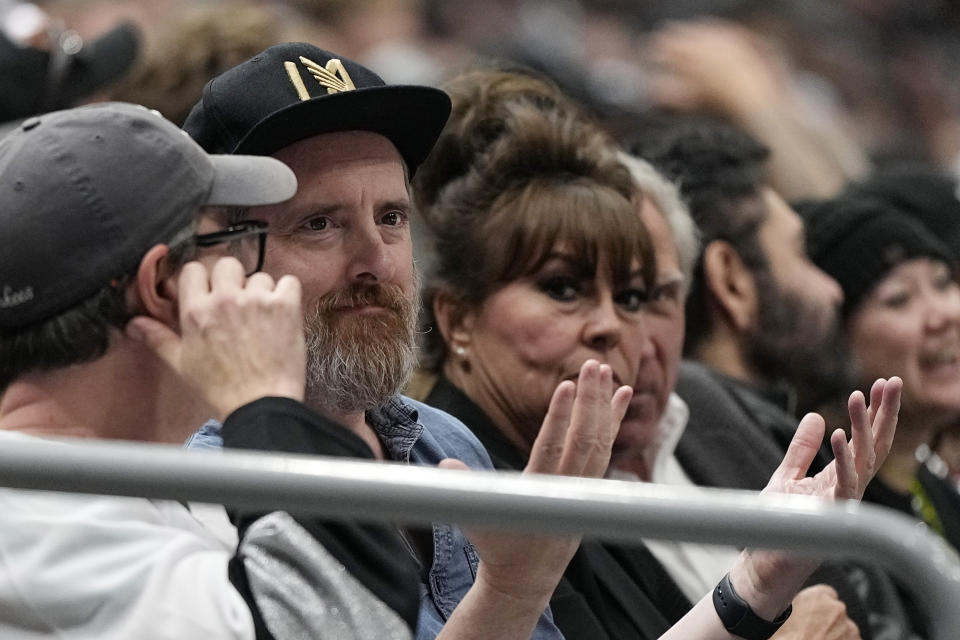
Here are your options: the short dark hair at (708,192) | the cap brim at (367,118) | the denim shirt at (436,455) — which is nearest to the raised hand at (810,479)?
the denim shirt at (436,455)

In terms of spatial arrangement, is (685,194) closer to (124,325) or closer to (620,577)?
(620,577)

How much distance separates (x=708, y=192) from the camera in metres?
4.11

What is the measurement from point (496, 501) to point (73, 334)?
2.54 feet

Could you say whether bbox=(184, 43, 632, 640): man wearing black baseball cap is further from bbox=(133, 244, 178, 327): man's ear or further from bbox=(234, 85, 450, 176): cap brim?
bbox=(133, 244, 178, 327): man's ear

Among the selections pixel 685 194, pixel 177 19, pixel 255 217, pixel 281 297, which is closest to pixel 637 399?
pixel 685 194

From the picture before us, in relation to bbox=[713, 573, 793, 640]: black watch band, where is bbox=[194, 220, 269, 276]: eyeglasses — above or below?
above

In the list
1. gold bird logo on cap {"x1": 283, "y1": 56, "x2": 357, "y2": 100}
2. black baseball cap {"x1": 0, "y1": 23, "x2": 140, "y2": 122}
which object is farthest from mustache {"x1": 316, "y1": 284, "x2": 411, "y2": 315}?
black baseball cap {"x1": 0, "y1": 23, "x2": 140, "y2": 122}

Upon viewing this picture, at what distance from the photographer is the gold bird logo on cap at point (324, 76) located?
239 cm

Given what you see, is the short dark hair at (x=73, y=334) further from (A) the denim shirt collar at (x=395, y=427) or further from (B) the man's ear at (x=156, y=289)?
(A) the denim shirt collar at (x=395, y=427)

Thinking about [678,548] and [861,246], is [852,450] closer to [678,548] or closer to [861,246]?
[678,548]

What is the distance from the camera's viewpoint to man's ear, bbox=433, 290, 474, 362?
3076 millimetres

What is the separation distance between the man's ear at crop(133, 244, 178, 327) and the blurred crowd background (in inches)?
63.2

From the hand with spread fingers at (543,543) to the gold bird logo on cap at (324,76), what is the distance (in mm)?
694

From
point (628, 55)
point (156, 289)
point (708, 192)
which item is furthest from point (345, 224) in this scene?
point (628, 55)
